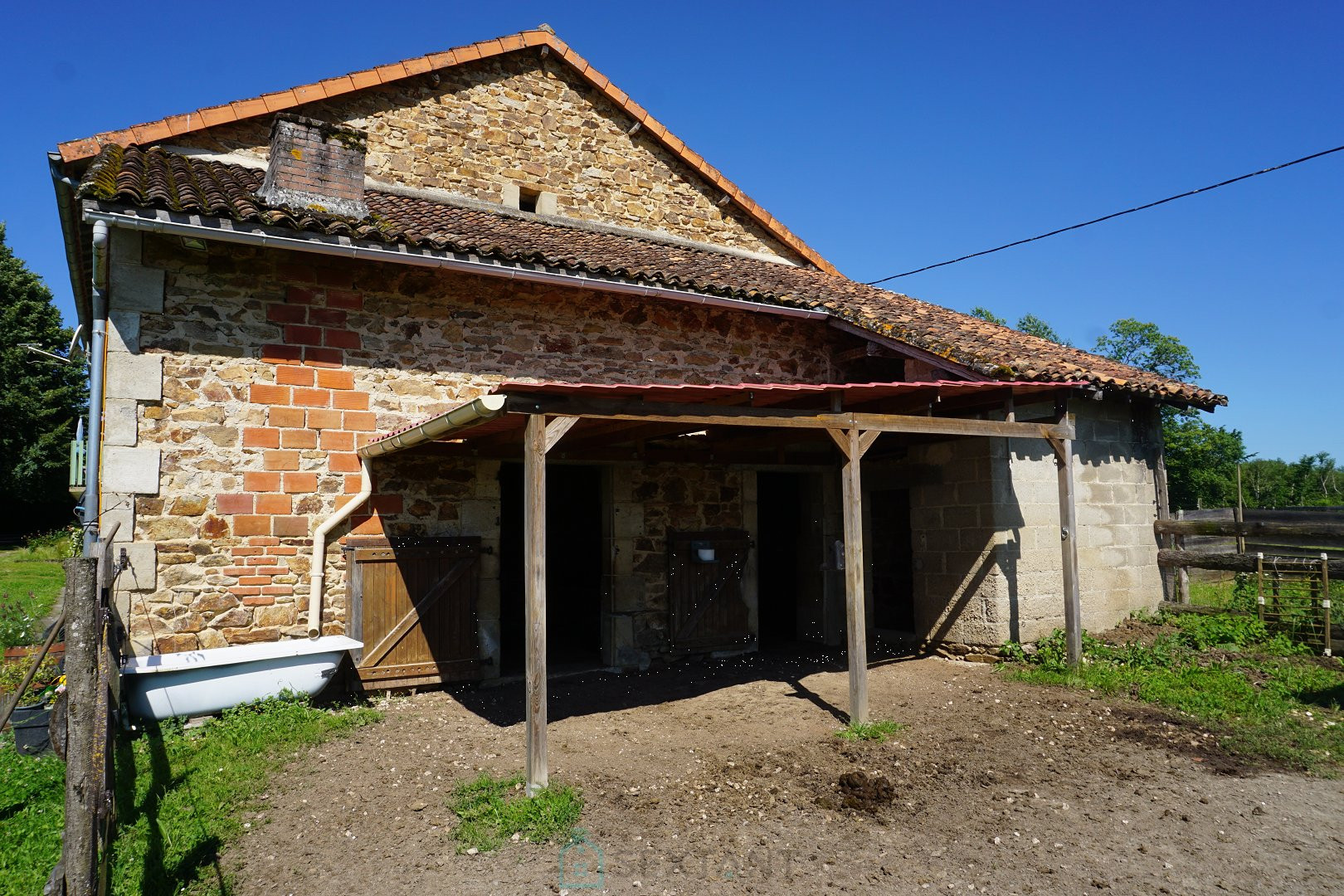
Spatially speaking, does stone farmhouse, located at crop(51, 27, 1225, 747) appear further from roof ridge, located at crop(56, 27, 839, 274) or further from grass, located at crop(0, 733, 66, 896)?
grass, located at crop(0, 733, 66, 896)

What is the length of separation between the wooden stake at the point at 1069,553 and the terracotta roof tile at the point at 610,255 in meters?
0.77

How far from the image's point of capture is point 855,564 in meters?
5.79

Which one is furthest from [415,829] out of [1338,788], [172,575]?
[1338,788]

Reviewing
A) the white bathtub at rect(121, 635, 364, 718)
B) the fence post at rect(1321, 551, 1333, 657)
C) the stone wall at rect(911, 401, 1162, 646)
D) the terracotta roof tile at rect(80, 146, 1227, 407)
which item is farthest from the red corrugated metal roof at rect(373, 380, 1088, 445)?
the fence post at rect(1321, 551, 1333, 657)

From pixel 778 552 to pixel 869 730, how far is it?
16.3ft

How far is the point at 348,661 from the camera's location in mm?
6348

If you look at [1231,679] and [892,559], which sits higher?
[892,559]

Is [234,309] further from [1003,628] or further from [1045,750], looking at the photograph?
[1003,628]

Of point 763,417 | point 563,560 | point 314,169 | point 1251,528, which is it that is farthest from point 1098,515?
point 314,169

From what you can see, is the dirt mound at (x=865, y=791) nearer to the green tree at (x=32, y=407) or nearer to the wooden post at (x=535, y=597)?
the wooden post at (x=535, y=597)

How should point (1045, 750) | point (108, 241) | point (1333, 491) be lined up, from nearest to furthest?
point (1045, 750) < point (108, 241) < point (1333, 491)

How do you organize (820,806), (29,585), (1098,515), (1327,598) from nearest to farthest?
1. (820,806)
2. (1327,598)
3. (1098,515)
4. (29,585)

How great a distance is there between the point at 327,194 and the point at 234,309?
1353 millimetres

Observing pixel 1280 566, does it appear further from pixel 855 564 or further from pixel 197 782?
pixel 197 782
